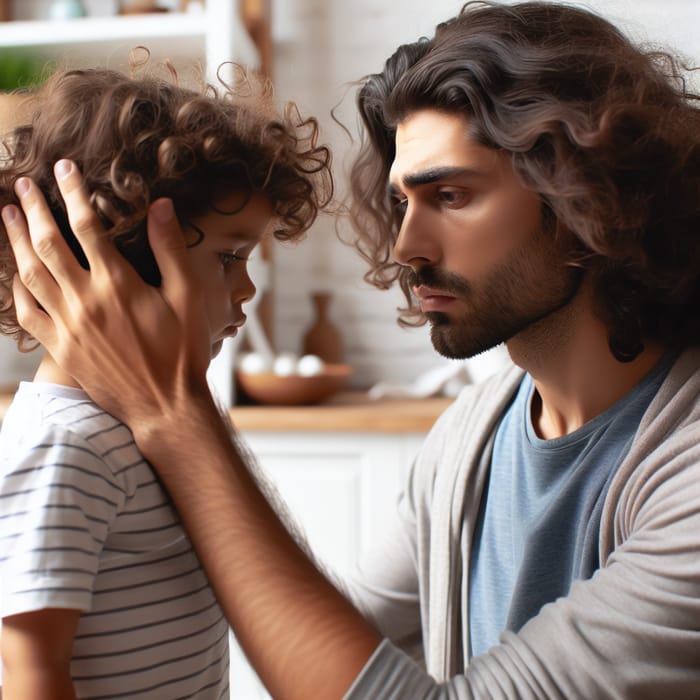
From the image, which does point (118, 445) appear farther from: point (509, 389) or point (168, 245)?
point (509, 389)

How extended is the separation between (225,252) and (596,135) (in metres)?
0.43

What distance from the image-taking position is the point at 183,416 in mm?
920

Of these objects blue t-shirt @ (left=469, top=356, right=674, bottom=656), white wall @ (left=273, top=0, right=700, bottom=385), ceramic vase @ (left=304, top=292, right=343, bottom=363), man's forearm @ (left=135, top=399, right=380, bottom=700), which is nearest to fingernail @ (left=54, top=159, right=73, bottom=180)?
man's forearm @ (left=135, top=399, right=380, bottom=700)

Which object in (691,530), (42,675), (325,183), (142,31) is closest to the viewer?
(42,675)

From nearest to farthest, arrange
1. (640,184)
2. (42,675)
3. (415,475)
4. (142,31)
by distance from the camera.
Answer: (42,675) < (640,184) < (415,475) < (142,31)

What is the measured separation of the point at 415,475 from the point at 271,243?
1.58 meters

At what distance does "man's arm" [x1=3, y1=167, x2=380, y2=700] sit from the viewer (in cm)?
86

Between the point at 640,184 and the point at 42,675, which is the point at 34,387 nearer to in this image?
the point at 42,675

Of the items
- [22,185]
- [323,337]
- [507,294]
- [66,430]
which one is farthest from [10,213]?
[323,337]

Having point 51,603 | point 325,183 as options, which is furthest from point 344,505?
point 51,603

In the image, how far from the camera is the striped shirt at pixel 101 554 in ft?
2.60

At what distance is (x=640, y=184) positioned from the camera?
111 cm

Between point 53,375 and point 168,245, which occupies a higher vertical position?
point 168,245

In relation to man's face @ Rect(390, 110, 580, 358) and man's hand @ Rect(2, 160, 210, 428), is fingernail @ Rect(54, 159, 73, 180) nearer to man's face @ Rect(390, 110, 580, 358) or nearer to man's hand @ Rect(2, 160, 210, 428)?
man's hand @ Rect(2, 160, 210, 428)
